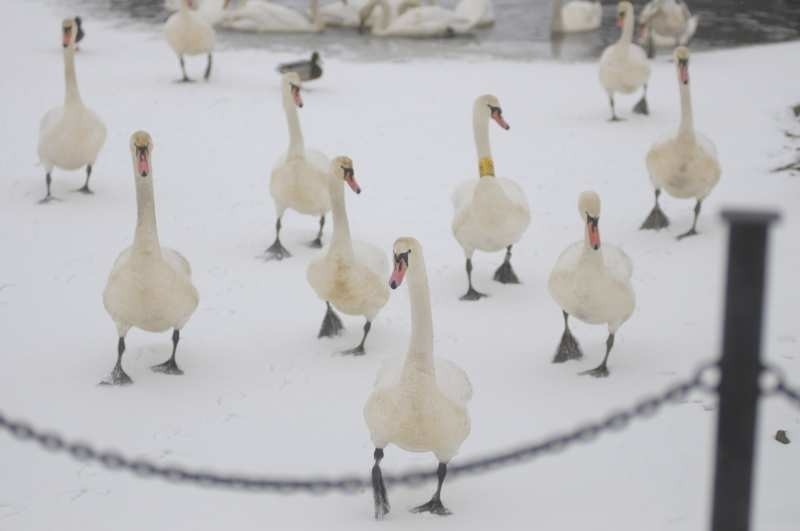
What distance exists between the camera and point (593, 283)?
7.34 metres

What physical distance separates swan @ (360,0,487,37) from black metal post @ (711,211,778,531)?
16.6 meters

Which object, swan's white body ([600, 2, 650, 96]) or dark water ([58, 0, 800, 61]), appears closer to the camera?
swan's white body ([600, 2, 650, 96])

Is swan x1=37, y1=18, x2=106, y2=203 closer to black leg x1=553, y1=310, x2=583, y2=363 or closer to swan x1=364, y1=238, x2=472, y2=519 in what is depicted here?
black leg x1=553, y1=310, x2=583, y2=363

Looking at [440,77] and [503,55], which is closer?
[440,77]

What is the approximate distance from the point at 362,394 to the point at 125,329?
5.02ft

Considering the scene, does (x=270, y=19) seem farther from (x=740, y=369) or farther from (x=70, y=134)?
(x=740, y=369)

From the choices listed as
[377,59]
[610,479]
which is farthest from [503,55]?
[610,479]

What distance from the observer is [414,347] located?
5.73 m

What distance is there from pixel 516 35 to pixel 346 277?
1251 cm

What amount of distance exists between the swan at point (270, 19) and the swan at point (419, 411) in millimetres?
14119

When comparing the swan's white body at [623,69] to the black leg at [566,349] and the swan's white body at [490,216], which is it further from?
the black leg at [566,349]

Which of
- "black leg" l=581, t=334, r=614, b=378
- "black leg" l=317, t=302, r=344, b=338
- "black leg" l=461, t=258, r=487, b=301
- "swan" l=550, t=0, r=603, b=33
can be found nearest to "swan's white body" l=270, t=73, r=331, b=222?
"black leg" l=461, t=258, r=487, b=301

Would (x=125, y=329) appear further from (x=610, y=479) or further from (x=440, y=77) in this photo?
(x=440, y=77)

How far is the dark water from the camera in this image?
712 inches
